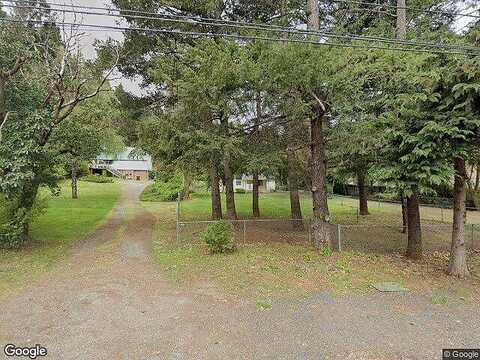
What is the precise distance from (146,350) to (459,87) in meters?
7.89

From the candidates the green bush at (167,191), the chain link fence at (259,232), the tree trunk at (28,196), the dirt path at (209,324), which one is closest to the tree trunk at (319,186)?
the chain link fence at (259,232)

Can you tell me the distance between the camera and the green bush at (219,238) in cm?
1010

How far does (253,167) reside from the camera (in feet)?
35.4

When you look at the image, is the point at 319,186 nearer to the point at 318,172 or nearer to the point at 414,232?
the point at 318,172

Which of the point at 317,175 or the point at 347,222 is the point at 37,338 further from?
the point at 347,222

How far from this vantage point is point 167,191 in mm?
29812

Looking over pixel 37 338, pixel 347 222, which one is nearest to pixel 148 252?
pixel 37 338

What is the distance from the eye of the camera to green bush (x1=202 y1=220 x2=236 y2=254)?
33.1 feet
